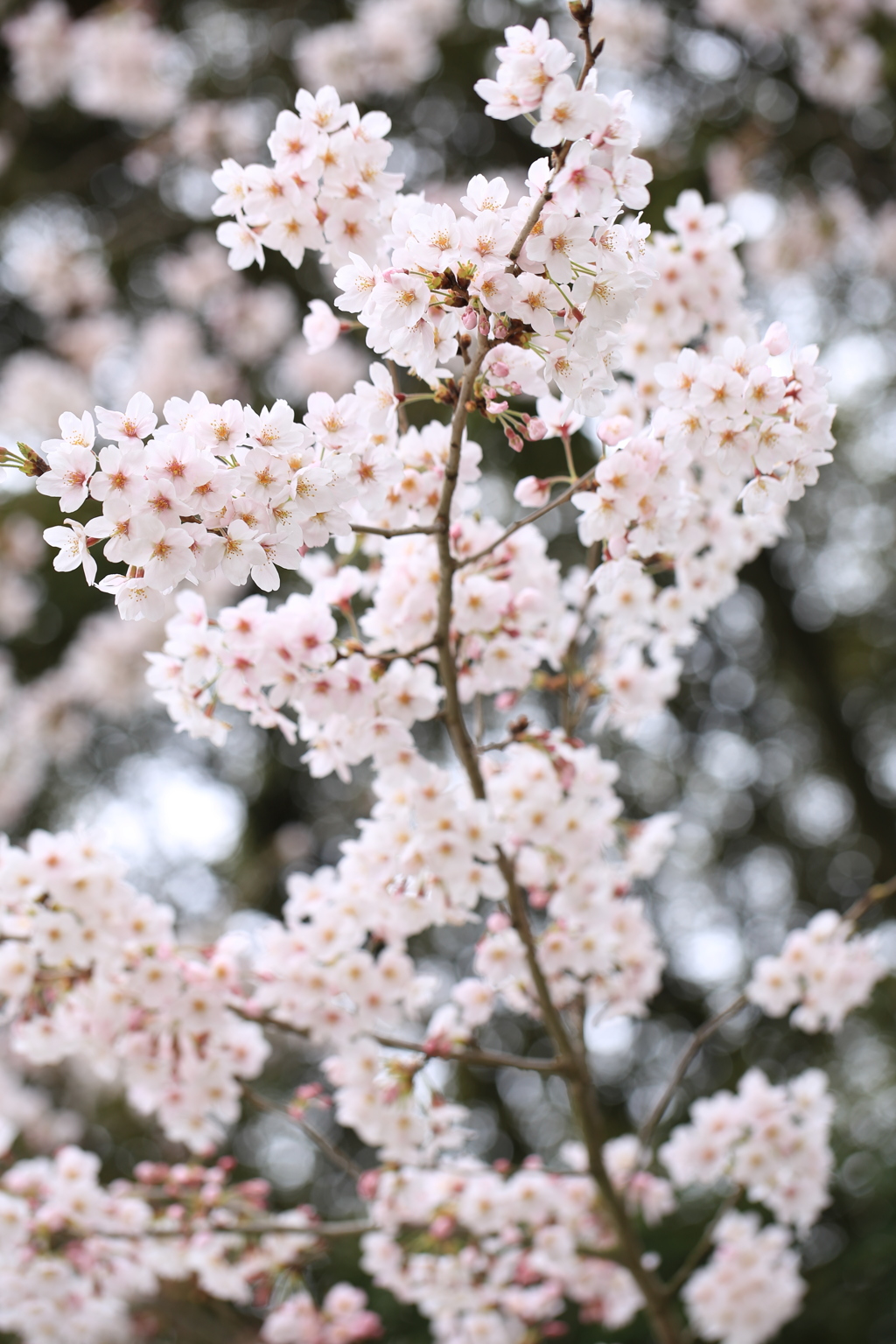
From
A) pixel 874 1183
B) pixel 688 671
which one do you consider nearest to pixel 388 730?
pixel 874 1183

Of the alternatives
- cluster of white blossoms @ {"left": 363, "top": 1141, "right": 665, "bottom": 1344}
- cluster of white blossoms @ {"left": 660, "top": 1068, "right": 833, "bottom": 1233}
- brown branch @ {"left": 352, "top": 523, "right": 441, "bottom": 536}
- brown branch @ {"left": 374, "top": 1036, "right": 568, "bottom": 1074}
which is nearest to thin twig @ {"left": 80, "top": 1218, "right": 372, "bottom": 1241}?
cluster of white blossoms @ {"left": 363, "top": 1141, "right": 665, "bottom": 1344}

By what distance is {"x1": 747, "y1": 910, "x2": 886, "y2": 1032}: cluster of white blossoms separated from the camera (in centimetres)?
229

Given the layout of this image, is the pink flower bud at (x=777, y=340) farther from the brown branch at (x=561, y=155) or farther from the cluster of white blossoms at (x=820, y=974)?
the cluster of white blossoms at (x=820, y=974)

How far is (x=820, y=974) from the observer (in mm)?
A: 2297

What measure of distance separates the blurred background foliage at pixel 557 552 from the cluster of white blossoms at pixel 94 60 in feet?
0.71

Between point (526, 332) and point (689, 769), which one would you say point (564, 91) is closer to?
point (526, 332)

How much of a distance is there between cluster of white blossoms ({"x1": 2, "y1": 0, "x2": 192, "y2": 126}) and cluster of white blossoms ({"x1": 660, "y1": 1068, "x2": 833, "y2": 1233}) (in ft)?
17.1

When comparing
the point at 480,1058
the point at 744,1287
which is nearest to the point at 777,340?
the point at 480,1058

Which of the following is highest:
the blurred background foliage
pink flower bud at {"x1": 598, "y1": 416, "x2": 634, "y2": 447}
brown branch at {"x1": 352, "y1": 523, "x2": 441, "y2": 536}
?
the blurred background foliage

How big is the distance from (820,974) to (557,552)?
136 inches

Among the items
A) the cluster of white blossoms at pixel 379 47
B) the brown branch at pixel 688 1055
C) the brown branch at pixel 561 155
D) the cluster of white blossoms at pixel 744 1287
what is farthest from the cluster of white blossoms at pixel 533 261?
the cluster of white blossoms at pixel 379 47

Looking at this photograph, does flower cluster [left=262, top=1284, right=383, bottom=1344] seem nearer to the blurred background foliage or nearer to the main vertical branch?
the main vertical branch

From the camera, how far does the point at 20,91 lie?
5656 millimetres

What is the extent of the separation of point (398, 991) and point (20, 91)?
5443 millimetres
